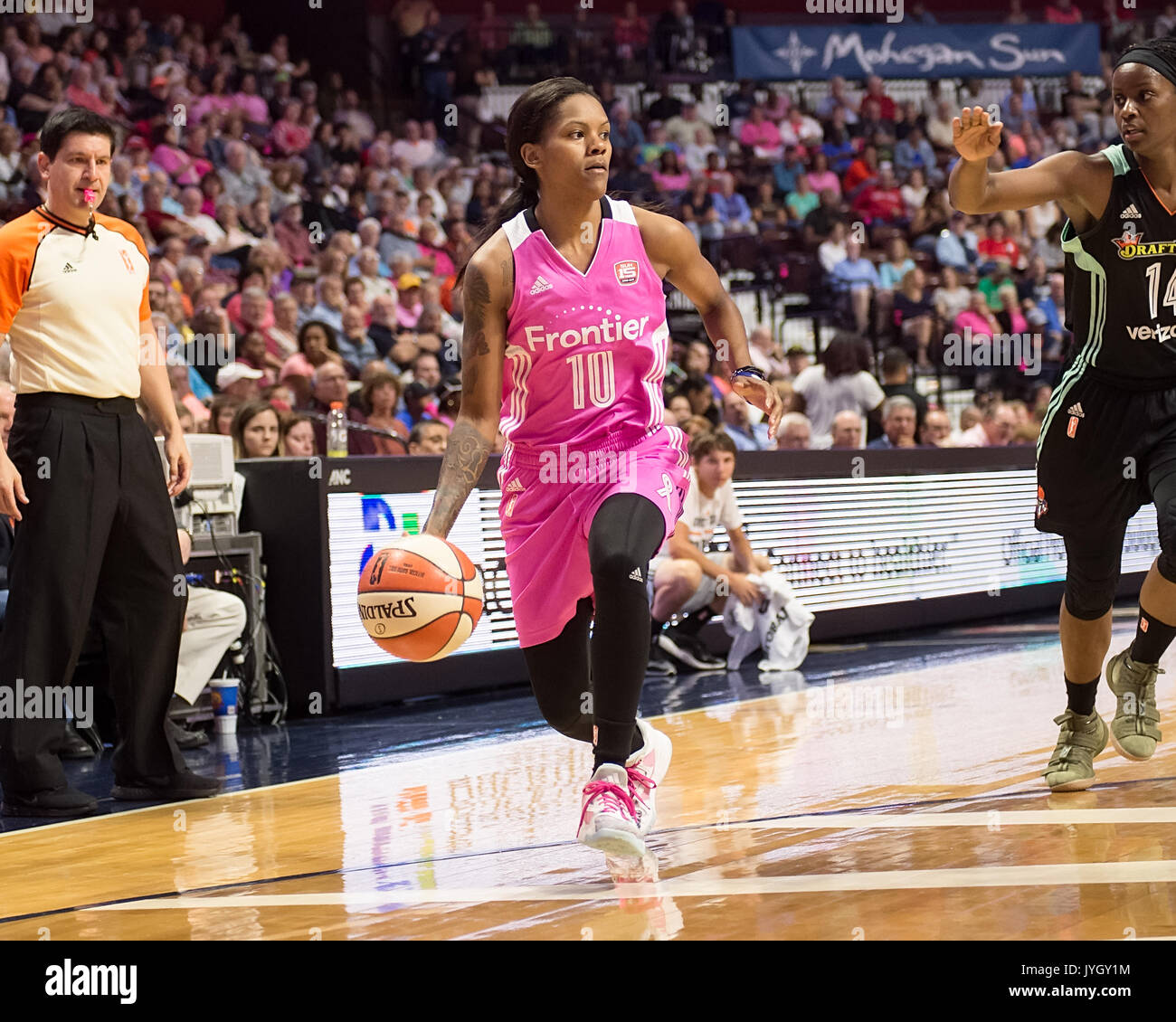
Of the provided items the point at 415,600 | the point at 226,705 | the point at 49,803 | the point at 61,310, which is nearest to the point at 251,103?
the point at 226,705

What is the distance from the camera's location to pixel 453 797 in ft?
18.7

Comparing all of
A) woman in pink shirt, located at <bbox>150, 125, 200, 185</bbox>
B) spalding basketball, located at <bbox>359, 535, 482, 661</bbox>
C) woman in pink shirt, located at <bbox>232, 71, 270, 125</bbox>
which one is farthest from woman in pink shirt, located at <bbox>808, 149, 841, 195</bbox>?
spalding basketball, located at <bbox>359, 535, 482, 661</bbox>

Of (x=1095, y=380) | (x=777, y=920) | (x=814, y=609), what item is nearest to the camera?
(x=777, y=920)

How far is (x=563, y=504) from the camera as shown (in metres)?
4.26

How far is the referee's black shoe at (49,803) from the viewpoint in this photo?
5.57 meters

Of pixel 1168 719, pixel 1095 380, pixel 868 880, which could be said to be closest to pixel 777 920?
pixel 868 880

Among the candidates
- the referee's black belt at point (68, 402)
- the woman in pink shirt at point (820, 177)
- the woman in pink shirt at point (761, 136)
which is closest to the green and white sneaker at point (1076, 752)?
the referee's black belt at point (68, 402)

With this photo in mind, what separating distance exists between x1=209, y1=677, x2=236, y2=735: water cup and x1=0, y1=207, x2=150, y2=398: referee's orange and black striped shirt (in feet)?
7.40

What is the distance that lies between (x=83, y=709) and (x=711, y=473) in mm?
3904

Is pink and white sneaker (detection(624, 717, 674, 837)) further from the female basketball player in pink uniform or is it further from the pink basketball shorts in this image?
the pink basketball shorts

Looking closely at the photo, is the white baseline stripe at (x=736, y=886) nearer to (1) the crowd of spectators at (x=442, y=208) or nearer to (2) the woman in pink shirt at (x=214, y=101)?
(1) the crowd of spectators at (x=442, y=208)

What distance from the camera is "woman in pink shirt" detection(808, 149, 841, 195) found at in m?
18.6

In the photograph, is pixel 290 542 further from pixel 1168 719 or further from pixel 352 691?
pixel 1168 719

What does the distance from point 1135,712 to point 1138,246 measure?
152cm
